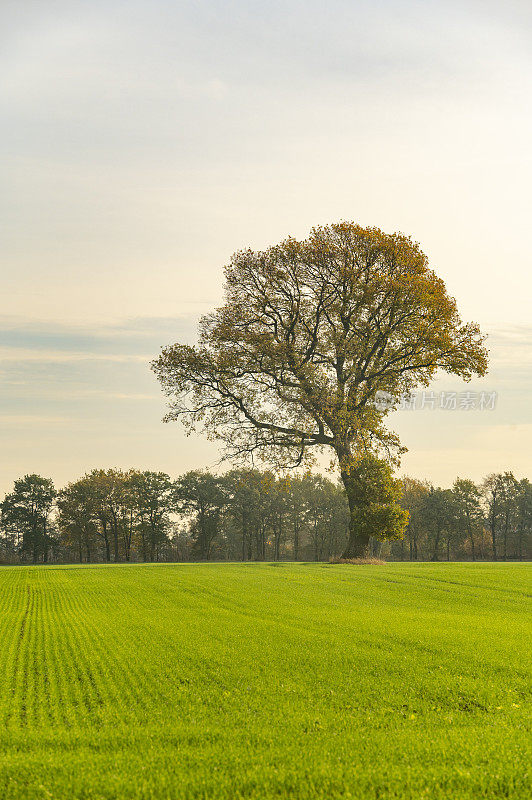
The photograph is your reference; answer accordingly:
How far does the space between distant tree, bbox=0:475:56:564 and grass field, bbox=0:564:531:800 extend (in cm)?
7216

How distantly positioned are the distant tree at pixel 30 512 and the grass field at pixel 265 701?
72161 millimetres

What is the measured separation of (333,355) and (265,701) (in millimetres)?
30236

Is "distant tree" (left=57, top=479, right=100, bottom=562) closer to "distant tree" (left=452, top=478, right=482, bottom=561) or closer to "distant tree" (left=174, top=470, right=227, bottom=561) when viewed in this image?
"distant tree" (left=174, top=470, right=227, bottom=561)

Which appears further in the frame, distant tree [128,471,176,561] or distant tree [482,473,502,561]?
distant tree [482,473,502,561]

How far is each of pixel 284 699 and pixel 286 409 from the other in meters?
28.8

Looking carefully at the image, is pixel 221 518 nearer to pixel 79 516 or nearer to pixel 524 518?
pixel 79 516

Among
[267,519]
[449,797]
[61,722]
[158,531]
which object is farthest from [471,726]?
[267,519]

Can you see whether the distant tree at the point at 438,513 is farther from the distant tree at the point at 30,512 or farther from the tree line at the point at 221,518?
the distant tree at the point at 30,512

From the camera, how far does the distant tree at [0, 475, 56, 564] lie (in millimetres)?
83875

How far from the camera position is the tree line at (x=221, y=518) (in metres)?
85.1

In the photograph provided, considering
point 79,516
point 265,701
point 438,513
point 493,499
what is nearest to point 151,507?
point 79,516

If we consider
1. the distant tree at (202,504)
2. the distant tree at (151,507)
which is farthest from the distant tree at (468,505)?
the distant tree at (151,507)

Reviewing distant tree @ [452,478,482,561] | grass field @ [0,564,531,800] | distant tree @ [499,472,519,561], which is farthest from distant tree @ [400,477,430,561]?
grass field @ [0,564,531,800]

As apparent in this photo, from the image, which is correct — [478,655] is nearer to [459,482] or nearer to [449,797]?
[449,797]
